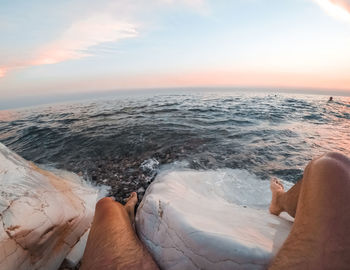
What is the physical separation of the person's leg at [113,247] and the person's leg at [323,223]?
1323 mm

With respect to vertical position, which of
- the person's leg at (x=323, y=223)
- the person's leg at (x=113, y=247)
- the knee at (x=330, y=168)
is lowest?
the person's leg at (x=113, y=247)

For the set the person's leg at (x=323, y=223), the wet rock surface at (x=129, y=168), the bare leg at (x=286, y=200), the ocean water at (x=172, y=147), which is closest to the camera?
the person's leg at (x=323, y=223)

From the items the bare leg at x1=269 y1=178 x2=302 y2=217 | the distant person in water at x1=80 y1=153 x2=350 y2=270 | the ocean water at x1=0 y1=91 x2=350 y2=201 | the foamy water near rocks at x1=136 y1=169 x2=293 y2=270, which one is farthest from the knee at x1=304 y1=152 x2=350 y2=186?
the ocean water at x1=0 y1=91 x2=350 y2=201

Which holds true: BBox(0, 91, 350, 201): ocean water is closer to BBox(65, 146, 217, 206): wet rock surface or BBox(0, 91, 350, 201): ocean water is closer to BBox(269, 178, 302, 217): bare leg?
BBox(65, 146, 217, 206): wet rock surface

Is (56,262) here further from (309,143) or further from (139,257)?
(309,143)

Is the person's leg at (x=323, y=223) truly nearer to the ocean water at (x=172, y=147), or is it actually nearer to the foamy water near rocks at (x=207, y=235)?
the foamy water near rocks at (x=207, y=235)

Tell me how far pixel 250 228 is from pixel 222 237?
68cm

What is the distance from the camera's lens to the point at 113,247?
2.10 metres

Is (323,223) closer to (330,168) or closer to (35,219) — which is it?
(330,168)

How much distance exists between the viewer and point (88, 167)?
6047 mm

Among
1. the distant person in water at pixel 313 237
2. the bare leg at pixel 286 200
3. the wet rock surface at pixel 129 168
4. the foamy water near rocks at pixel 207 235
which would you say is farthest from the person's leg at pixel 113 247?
the bare leg at pixel 286 200

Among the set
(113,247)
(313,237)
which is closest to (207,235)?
(313,237)

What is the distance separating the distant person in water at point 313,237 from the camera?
142 centimetres

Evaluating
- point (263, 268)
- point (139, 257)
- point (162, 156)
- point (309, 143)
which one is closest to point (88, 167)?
point (162, 156)
